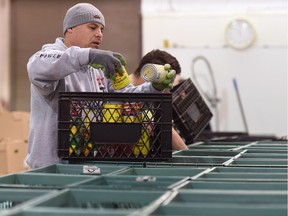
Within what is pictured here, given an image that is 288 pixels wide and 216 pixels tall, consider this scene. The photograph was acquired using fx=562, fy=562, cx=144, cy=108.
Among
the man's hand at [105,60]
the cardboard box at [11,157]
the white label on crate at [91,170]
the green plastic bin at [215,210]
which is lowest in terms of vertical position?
the cardboard box at [11,157]

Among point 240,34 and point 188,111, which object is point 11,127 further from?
point 240,34

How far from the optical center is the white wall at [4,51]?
7806mm

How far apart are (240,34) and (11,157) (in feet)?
13.0

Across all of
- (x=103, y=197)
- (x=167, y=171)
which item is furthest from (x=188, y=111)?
(x=103, y=197)

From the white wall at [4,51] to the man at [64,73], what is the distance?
18.8 feet

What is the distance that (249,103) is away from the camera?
23.1ft

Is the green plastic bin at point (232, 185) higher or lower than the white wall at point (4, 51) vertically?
lower

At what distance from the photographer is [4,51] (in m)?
7.84

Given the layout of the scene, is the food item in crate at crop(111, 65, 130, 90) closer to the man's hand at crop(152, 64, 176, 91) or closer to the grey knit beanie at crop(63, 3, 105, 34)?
the man's hand at crop(152, 64, 176, 91)

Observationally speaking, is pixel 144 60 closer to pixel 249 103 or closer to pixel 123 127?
pixel 123 127

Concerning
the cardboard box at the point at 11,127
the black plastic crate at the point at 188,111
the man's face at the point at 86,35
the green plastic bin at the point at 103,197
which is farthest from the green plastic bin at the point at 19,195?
the cardboard box at the point at 11,127

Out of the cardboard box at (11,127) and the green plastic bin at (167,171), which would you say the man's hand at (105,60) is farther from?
the cardboard box at (11,127)

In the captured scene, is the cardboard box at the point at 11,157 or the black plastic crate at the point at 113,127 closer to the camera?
the black plastic crate at the point at 113,127

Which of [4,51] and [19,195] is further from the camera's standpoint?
[4,51]
